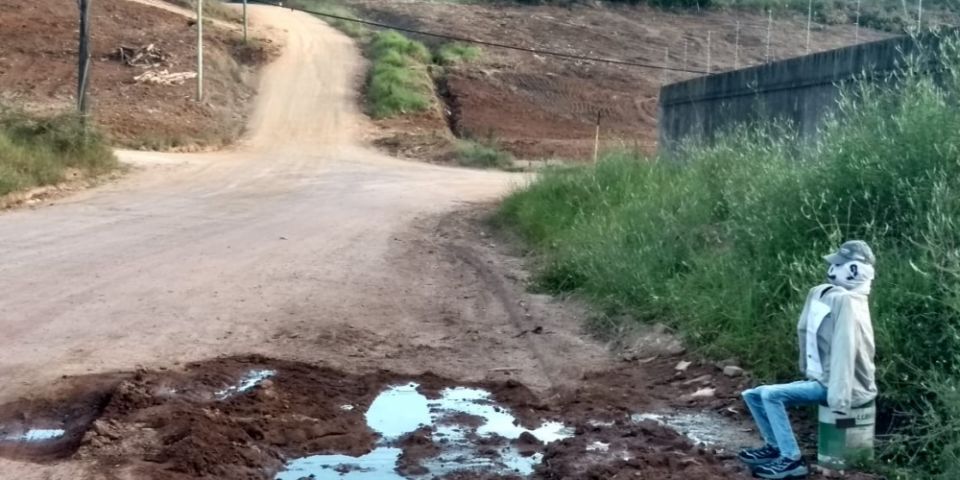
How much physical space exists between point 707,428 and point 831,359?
1384 millimetres

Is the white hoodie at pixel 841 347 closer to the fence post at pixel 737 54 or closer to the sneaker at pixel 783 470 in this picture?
the sneaker at pixel 783 470

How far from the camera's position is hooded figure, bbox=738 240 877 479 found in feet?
20.2

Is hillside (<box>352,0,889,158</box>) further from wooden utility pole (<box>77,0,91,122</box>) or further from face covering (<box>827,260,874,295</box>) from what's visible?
face covering (<box>827,260,874,295</box>)

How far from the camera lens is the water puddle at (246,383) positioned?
795 centimetres

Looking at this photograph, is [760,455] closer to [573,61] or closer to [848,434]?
[848,434]

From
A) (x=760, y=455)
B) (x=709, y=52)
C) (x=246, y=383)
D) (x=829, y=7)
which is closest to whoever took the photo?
(x=760, y=455)

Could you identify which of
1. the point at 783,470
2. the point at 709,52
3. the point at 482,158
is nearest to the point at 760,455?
the point at 783,470

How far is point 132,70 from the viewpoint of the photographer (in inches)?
1677

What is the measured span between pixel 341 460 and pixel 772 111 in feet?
31.9

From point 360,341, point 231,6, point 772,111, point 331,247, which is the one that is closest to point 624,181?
point 772,111

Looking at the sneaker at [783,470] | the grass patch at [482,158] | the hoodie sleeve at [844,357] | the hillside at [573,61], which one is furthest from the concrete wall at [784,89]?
the hillside at [573,61]

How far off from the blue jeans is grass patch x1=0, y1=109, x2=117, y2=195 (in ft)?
54.4

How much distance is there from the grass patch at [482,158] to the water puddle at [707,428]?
27941 mm

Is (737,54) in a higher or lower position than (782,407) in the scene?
higher
